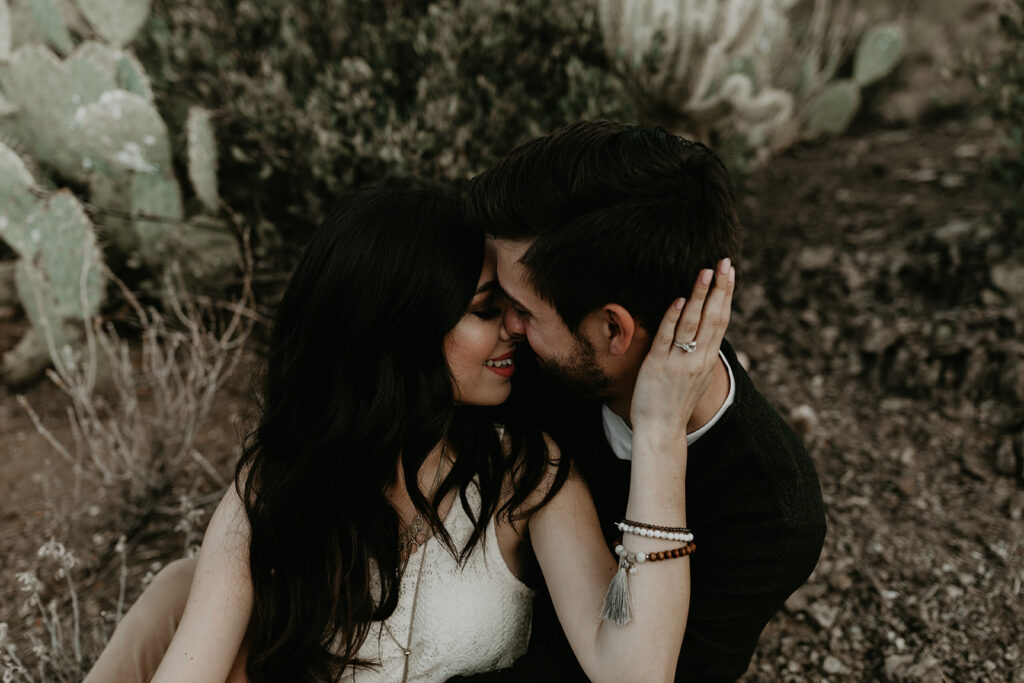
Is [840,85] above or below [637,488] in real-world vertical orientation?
above

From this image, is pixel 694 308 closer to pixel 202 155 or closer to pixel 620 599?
pixel 620 599

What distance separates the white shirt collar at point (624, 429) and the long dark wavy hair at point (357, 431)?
0.56ft

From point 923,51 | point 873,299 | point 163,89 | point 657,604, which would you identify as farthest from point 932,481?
point 923,51

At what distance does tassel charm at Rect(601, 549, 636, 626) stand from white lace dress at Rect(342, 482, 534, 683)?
0.37 m

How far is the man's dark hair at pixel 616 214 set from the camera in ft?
5.48

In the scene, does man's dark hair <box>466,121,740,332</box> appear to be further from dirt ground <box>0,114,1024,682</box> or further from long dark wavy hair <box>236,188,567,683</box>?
dirt ground <box>0,114,1024,682</box>

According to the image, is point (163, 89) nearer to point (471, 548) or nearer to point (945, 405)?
point (471, 548)

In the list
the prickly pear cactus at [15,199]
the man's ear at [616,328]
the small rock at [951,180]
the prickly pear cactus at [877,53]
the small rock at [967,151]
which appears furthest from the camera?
the prickly pear cactus at [877,53]

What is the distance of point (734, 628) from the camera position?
1.79 meters

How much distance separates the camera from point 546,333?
1.89 metres

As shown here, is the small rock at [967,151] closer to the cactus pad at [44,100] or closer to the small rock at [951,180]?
the small rock at [951,180]

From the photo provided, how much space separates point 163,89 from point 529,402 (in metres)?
3.15

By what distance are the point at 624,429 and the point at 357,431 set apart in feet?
2.06

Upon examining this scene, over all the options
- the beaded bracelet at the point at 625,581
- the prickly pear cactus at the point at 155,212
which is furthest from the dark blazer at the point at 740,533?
the prickly pear cactus at the point at 155,212
